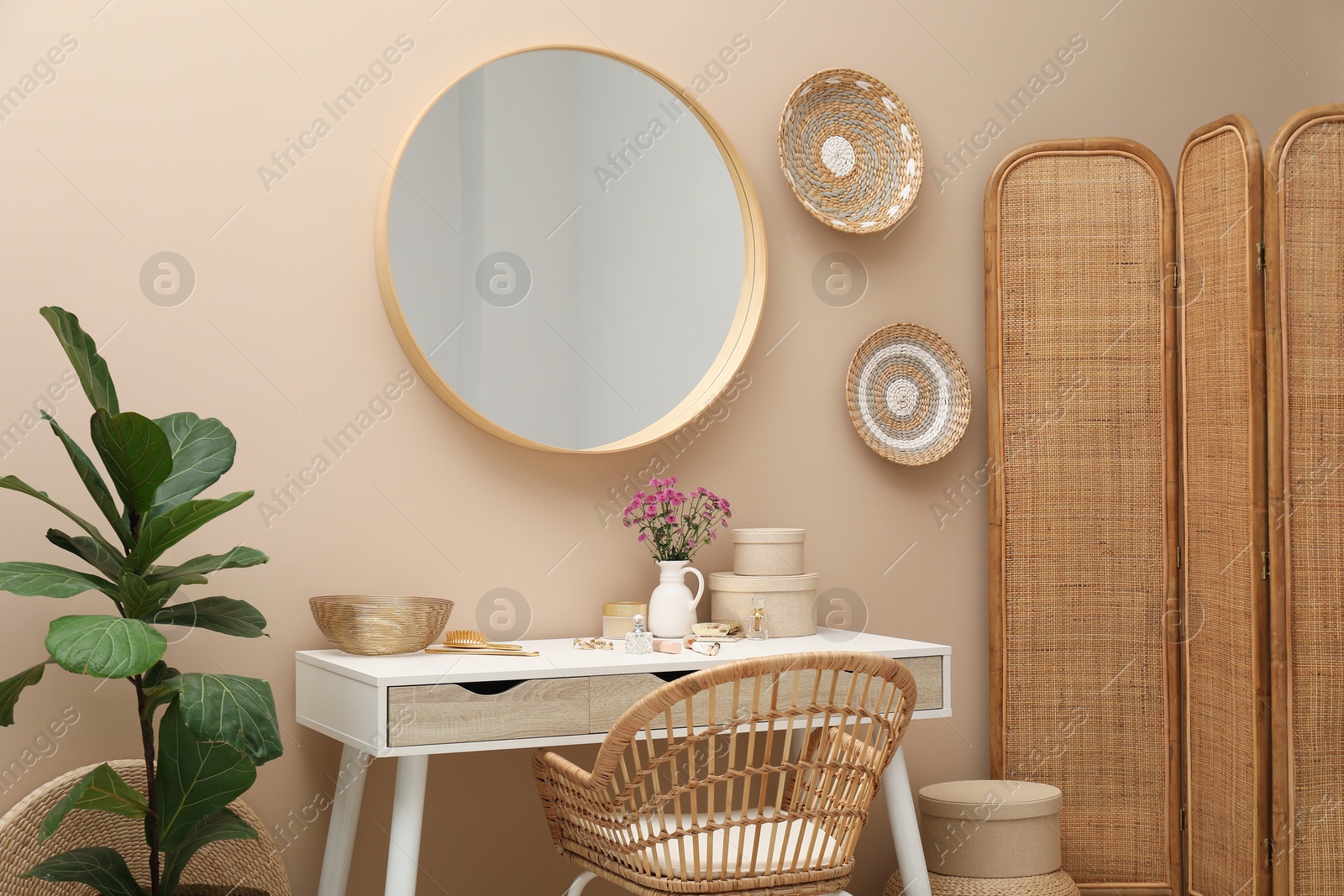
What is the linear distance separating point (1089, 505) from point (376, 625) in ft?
5.54

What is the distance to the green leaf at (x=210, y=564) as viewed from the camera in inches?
70.4

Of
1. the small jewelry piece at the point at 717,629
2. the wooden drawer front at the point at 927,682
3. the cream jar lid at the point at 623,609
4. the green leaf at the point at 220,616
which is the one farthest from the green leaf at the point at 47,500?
the wooden drawer front at the point at 927,682

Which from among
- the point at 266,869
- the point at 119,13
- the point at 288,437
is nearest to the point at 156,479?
the point at 288,437

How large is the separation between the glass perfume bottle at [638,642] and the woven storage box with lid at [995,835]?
819mm

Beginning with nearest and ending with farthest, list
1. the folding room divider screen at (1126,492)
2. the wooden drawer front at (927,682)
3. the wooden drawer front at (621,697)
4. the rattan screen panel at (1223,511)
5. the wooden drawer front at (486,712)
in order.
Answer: the wooden drawer front at (486,712) < the wooden drawer front at (621,697) < the wooden drawer front at (927,682) < the rattan screen panel at (1223,511) < the folding room divider screen at (1126,492)

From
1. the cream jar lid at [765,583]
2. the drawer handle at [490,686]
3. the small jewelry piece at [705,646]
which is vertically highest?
the cream jar lid at [765,583]

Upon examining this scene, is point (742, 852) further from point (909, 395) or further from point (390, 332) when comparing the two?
point (909, 395)

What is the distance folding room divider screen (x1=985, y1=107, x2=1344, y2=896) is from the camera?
2.60 meters

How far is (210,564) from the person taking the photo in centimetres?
182

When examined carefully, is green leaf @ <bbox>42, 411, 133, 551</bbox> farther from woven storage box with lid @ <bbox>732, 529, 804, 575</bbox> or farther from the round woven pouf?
the round woven pouf

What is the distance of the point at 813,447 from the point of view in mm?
2766

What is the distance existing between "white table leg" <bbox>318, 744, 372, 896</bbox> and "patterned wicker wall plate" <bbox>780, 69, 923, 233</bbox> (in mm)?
1578

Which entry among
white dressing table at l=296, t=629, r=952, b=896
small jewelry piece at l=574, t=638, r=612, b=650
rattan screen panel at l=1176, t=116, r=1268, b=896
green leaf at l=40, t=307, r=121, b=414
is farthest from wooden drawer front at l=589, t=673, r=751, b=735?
rattan screen panel at l=1176, t=116, r=1268, b=896

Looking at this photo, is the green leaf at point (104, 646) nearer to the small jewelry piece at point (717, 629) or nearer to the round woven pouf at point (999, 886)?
the small jewelry piece at point (717, 629)
